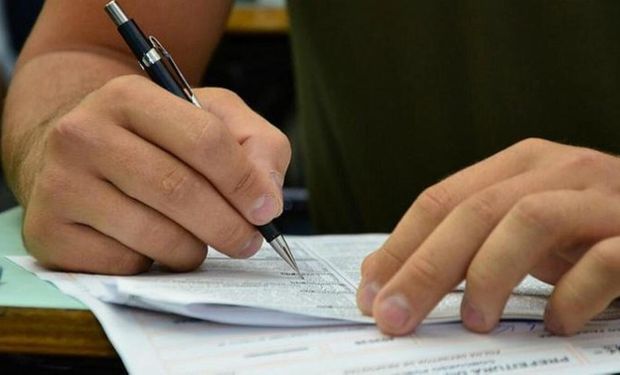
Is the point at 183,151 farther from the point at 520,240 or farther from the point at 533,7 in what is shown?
the point at 533,7

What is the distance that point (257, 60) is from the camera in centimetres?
294

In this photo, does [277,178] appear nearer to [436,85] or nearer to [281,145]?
[281,145]

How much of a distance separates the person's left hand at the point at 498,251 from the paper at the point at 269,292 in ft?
0.08

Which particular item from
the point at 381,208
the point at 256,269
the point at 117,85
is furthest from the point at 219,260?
the point at 381,208

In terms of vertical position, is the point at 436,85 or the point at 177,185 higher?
the point at 177,185

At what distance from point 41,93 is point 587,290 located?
22.3 inches

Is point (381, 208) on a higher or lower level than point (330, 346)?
lower

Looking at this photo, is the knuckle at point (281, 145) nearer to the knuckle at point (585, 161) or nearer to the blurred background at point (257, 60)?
the knuckle at point (585, 161)

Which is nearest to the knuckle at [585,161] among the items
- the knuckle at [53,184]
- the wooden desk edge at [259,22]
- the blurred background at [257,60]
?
the knuckle at [53,184]

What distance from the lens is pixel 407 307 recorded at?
511 mm

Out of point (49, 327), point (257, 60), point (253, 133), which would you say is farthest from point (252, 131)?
point (257, 60)

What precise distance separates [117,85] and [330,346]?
235mm

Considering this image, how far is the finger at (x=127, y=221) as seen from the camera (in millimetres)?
602

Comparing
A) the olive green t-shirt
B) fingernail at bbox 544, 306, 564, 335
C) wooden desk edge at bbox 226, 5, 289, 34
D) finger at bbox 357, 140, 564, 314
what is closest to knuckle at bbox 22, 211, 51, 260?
finger at bbox 357, 140, 564, 314
